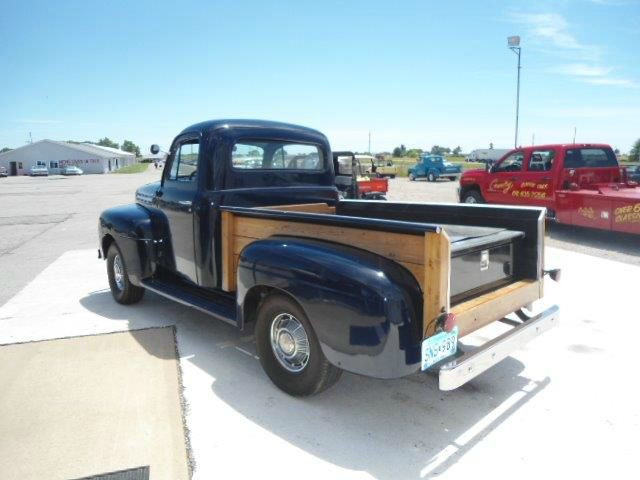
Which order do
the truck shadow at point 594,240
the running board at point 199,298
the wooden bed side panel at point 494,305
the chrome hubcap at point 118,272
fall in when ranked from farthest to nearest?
1. the truck shadow at point 594,240
2. the chrome hubcap at point 118,272
3. the running board at point 199,298
4. the wooden bed side panel at point 494,305

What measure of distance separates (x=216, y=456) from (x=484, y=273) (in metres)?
2.06

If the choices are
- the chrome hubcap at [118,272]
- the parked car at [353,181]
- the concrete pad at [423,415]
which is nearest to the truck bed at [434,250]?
the concrete pad at [423,415]

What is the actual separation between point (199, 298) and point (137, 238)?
1.11 metres

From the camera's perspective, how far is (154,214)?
5.06 metres

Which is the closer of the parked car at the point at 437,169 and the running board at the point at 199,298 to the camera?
the running board at the point at 199,298

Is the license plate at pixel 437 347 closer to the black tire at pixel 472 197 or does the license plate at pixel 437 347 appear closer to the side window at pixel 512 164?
the side window at pixel 512 164

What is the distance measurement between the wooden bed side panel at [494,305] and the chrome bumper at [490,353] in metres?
0.14

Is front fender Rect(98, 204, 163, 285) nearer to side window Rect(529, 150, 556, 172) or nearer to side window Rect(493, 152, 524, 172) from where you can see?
side window Rect(529, 150, 556, 172)

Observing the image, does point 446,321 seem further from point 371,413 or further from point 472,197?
point 472,197

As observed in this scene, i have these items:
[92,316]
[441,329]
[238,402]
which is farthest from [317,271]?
[92,316]

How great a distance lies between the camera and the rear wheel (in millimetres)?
12672

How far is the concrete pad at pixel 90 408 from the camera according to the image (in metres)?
2.73

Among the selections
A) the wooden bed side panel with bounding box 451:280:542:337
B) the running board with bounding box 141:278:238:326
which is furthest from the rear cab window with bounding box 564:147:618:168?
the running board with bounding box 141:278:238:326

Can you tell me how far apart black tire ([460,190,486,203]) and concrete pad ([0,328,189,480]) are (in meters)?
9.98
